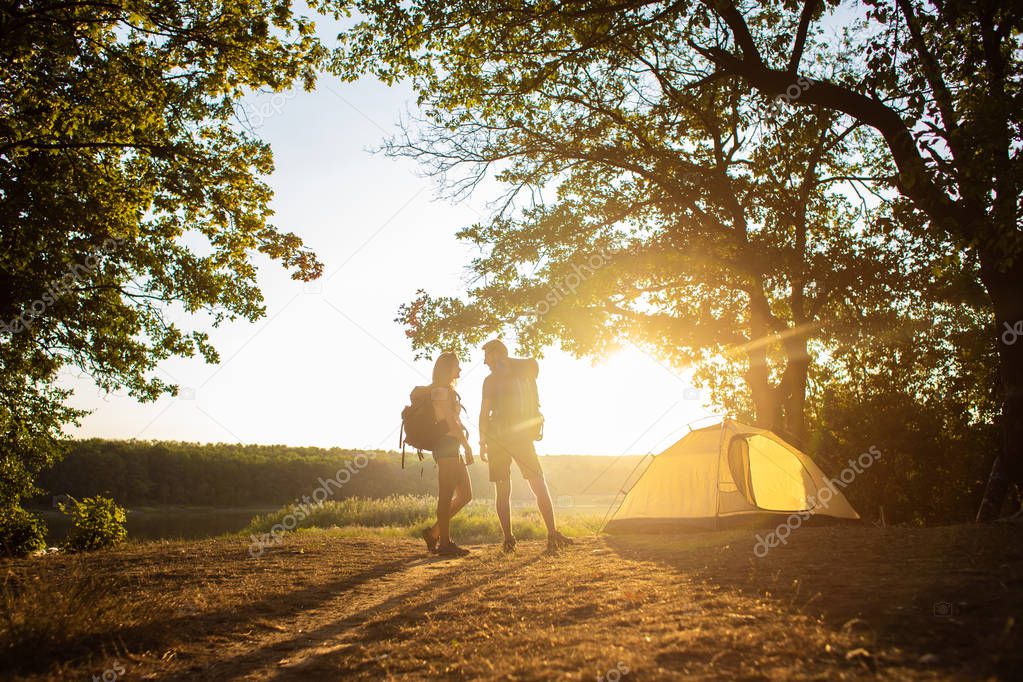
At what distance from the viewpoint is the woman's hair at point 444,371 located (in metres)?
9.08

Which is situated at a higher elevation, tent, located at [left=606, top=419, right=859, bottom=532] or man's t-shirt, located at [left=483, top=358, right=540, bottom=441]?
man's t-shirt, located at [left=483, top=358, right=540, bottom=441]

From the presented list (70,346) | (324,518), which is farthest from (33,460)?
(324,518)

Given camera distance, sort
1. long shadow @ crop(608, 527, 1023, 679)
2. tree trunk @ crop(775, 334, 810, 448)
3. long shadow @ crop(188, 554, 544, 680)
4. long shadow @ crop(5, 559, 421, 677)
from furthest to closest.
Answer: tree trunk @ crop(775, 334, 810, 448), long shadow @ crop(188, 554, 544, 680), long shadow @ crop(5, 559, 421, 677), long shadow @ crop(608, 527, 1023, 679)

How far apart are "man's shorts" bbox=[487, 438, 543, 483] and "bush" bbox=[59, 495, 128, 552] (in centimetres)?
827

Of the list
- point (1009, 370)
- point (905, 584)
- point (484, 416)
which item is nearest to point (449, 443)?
point (484, 416)

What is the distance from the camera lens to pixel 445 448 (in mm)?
8969

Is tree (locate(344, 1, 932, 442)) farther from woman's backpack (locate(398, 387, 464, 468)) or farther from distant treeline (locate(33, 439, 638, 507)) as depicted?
distant treeline (locate(33, 439, 638, 507))

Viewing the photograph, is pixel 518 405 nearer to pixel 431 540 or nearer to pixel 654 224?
pixel 431 540

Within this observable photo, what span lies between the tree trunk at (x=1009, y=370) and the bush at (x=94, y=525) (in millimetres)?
14048

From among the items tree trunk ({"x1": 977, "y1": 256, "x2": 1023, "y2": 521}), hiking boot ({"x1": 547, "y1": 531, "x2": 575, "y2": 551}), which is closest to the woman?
hiking boot ({"x1": 547, "y1": 531, "x2": 575, "y2": 551})

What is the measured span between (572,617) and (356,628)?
177 centimetres

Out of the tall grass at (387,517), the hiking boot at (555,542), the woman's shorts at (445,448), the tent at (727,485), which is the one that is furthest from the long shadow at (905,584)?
the tall grass at (387,517)

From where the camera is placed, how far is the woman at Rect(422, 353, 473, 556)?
8953 millimetres

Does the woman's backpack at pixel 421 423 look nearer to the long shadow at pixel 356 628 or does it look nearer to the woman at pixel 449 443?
the woman at pixel 449 443
